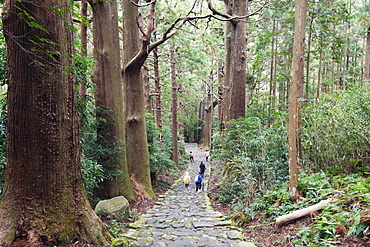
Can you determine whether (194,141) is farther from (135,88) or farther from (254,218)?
(254,218)

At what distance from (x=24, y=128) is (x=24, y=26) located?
1.26 metres

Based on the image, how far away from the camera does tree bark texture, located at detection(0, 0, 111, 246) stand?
294 centimetres

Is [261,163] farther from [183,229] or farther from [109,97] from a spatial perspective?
[109,97]

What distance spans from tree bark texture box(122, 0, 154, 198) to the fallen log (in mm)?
5303

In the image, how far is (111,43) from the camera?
293 inches

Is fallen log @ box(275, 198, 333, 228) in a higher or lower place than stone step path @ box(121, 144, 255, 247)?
higher

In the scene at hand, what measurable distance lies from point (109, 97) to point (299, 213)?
582 centimetres

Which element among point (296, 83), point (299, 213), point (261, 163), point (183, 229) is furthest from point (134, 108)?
point (299, 213)

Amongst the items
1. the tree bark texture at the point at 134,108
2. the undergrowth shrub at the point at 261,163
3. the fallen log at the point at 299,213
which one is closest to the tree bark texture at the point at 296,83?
the fallen log at the point at 299,213

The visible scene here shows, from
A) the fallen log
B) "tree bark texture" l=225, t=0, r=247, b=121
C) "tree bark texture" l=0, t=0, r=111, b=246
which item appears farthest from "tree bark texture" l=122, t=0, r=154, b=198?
"tree bark texture" l=0, t=0, r=111, b=246

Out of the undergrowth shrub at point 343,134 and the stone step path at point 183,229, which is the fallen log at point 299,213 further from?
the undergrowth shrub at point 343,134

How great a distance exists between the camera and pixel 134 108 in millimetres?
8805

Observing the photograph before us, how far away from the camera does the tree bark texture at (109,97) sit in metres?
7.09

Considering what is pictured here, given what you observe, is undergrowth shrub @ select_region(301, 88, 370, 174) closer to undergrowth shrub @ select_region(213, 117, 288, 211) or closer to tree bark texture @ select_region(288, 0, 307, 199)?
tree bark texture @ select_region(288, 0, 307, 199)
